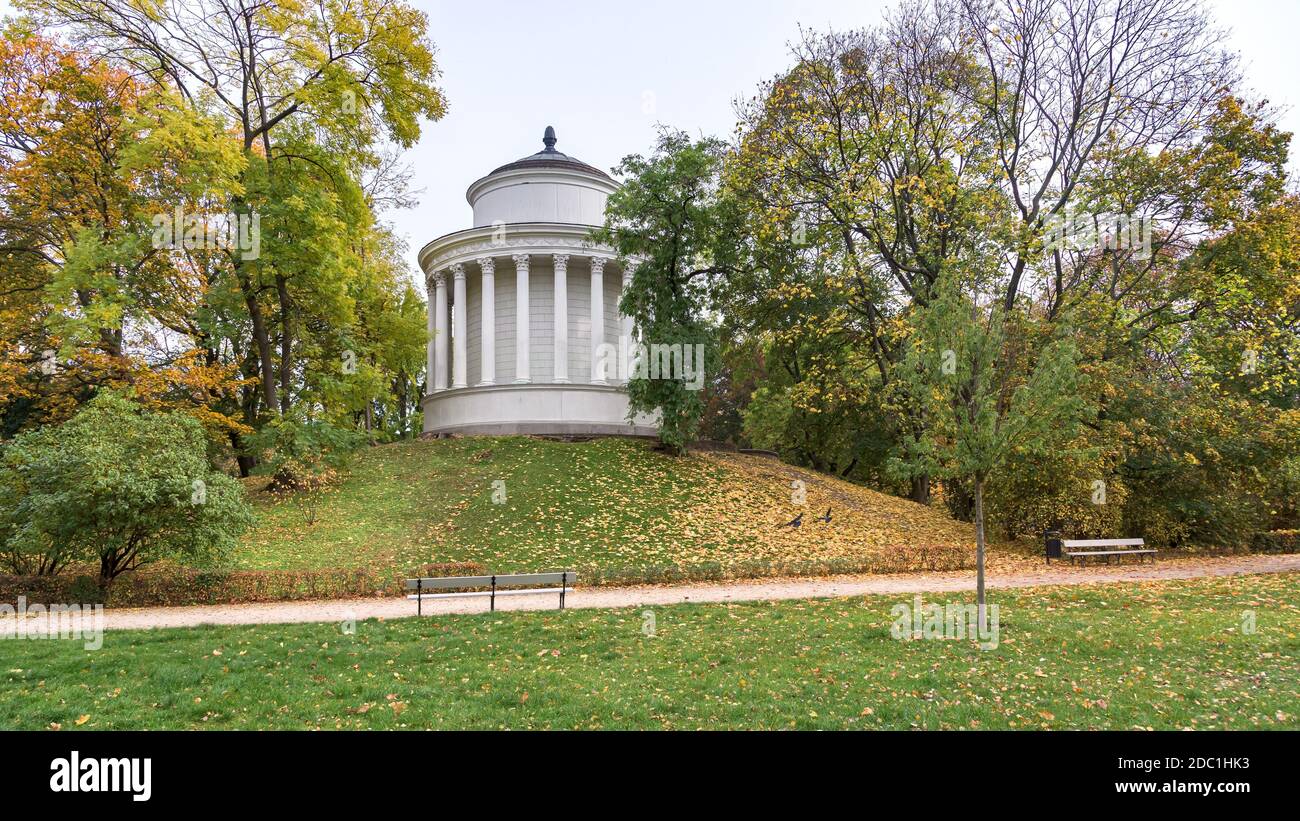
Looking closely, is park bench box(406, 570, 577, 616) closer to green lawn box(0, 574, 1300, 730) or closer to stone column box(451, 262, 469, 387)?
green lawn box(0, 574, 1300, 730)

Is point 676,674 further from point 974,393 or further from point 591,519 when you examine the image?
point 591,519

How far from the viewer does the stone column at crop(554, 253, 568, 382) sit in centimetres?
2752

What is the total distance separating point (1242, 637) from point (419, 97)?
86.2 ft

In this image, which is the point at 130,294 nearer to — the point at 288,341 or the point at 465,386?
the point at 288,341

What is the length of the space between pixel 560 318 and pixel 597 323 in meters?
1.67

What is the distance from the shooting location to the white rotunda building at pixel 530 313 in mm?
27547

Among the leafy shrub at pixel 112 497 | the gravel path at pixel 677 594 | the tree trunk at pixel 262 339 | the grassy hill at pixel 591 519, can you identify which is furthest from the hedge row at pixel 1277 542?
the tree trunk at pixel 262 339

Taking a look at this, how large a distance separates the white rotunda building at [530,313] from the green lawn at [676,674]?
56.9 feet

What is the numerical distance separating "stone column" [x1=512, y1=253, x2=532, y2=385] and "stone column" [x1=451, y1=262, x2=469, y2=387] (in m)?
3.05

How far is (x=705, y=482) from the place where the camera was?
910 inches

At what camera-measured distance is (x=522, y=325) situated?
89.7ft

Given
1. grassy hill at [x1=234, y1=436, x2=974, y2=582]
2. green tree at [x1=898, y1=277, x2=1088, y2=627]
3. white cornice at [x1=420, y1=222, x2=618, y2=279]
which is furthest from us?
white cornice at [x1=420, y1=222, x2=618, y2=279]

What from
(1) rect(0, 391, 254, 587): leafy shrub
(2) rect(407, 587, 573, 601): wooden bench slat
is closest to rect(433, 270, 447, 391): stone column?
(1) rect(0, 391, 254, 587): leafy shrub
